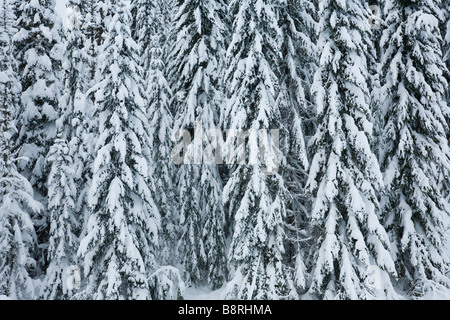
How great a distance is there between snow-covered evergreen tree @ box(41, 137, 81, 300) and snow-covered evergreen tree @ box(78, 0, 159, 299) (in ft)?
14.4

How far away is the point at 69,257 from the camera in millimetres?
17734

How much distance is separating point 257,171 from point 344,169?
11.6 feet

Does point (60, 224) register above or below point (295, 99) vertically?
below

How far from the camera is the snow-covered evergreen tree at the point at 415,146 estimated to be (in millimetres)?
15742

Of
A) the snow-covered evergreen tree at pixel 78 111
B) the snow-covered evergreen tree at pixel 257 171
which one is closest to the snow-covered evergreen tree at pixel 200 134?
the snow-covered evergreen tree at pixel 78 111

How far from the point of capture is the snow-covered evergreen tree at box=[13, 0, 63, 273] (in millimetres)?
19984

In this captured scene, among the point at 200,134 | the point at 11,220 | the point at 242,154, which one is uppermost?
the point at 200,134

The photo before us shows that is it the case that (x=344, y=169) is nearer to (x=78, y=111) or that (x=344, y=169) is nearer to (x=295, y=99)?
(x=295, y=99)

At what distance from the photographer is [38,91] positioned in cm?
2022

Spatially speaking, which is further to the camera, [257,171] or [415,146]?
[415,146]

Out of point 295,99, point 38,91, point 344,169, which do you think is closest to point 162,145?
point 38,91

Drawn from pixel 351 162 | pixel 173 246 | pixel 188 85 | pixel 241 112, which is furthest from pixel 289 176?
pixel 173 246

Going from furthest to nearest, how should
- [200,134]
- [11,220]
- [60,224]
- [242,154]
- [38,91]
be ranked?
[38,91], [200,134], [60,224], [11,220], [242,154]
